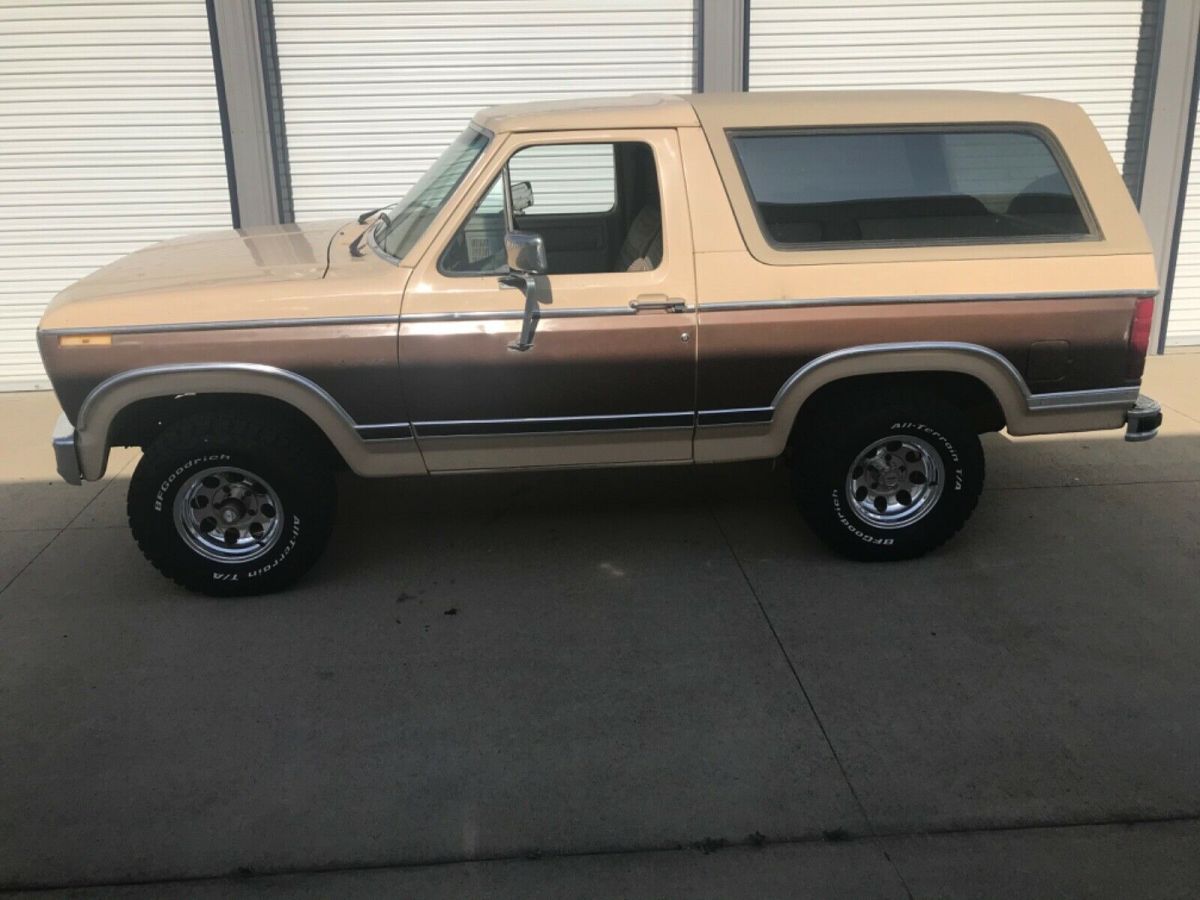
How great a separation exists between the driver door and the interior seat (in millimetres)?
13

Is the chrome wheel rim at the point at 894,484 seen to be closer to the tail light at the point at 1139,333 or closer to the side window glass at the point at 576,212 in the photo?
the tail light at the point at 1139,333

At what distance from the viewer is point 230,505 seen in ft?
15.4

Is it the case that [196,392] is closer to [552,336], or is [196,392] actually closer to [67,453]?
[67,453]

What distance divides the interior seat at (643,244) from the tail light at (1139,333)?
2.03 m

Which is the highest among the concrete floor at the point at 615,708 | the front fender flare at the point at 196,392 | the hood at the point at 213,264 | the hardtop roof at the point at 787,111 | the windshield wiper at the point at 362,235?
the hardtop roof at the point at 787,111

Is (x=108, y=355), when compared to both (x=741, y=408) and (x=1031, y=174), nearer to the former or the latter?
(x=741, y=408)

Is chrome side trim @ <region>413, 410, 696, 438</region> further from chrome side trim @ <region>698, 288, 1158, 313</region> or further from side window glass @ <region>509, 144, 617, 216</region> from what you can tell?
side window glass @ <region>509, 144, 617, 216</region>

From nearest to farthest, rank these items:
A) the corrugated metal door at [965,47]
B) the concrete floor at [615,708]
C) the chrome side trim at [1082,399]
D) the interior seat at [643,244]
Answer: the concrete floor at [615,708]
the interior seat at [643,244]
the chrome side trim at [1082,399]
the corrugated metal door at [965,47]

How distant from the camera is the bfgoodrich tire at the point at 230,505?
14.9 feet

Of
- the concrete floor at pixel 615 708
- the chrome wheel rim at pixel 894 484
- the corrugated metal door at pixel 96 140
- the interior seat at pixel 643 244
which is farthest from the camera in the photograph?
the corrugated metal door at pixel 96 140

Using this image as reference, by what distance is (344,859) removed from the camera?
127 inches

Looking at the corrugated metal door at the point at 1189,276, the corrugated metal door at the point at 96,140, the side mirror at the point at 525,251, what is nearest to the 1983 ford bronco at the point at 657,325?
the side mirror at the point at 525,251

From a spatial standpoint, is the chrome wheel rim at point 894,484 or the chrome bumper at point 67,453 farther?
the chrome wheel rim at point 894,484

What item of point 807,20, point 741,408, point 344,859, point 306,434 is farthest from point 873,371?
point 807,20
